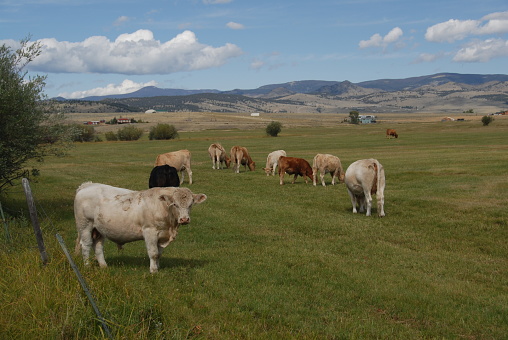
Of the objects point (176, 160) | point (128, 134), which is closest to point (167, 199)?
point (176, 160)

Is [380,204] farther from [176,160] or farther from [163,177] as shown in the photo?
[176,160]

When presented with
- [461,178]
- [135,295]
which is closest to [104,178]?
→ [461,178]

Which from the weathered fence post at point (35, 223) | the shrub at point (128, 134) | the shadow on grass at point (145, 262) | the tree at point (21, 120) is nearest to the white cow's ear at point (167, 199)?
the shadow on grass at point (145, 262)

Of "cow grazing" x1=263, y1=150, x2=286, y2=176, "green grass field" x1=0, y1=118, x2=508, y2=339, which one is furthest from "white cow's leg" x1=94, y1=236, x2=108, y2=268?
"cow grazing" x1=263, y1=150, x2=286, y2=176

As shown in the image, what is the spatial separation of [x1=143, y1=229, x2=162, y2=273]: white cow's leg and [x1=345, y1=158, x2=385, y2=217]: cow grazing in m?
9.61

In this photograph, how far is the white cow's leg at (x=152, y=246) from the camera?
10.2 meters

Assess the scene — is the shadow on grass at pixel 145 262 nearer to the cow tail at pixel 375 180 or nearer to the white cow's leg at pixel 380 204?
the white cow's leg at pixel 380 204

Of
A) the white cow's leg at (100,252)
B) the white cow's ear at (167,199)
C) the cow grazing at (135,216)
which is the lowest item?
the white cow's leg at (100,252)

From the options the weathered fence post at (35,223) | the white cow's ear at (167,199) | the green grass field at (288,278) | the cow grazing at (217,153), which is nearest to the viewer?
the green grass field at (288,278)

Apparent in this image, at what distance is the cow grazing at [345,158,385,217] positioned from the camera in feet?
57.8

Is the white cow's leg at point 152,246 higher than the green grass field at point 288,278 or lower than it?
higher

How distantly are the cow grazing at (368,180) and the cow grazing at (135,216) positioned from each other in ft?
29.1

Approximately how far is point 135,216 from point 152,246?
0.71 metres

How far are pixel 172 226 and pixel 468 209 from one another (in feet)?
39.8
